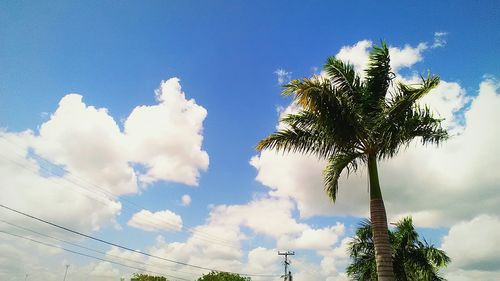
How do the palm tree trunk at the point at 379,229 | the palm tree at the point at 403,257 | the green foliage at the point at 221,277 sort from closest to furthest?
the palm tree trunk at the point at 379,229 → the palm tree at the point at 403,257 → the green foliage at the point at 221,277

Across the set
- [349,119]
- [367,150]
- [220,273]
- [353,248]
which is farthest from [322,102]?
[220,273]

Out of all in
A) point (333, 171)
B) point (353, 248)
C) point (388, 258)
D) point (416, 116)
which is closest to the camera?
point (388, 258)

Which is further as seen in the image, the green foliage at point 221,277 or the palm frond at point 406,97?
the green foliage at point 221,277

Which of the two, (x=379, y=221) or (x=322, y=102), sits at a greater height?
(x=322, y=102)

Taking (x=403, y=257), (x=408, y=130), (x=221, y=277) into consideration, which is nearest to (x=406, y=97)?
(x=408, y=130)

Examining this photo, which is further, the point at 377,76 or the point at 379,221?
the point at 377,76

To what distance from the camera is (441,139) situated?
12.3 meters

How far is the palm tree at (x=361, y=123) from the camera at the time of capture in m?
11.6

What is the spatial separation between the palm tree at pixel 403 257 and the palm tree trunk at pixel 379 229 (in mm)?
8524

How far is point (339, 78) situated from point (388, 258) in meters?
6.35

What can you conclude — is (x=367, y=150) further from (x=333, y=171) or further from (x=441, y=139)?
(x=441, y=139)

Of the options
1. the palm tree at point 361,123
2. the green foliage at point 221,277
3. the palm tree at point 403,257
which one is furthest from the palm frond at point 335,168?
the green foliage at point 221,277

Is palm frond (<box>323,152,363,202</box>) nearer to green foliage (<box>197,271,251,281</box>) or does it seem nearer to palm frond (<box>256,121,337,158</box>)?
palm frond (<box>256,121,337,158</box>)

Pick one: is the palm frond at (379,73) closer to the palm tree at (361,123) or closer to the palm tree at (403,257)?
the palm tree at (361,123)
